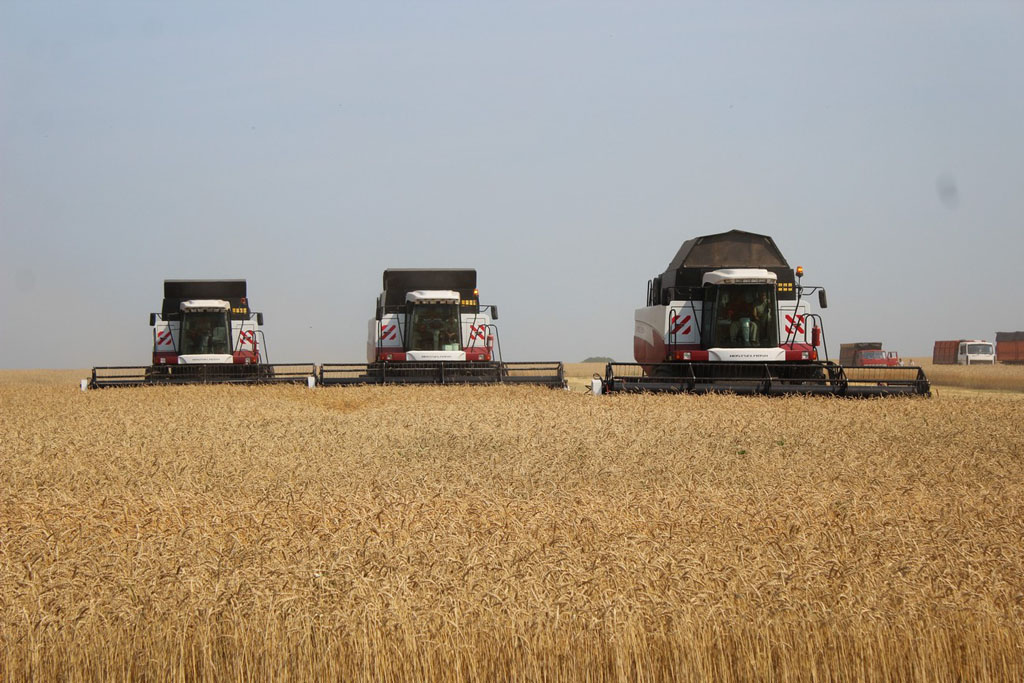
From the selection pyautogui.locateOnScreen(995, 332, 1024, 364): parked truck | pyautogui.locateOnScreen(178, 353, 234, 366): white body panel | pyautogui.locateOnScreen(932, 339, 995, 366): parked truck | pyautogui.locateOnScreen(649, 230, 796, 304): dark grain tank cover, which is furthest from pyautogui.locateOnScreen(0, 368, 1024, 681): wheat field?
pyautogui.locateOnScreen(995, 332, 1024, 364): parked truck

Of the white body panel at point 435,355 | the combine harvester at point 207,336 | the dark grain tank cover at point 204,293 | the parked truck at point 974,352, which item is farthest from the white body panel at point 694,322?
the parked truck at point 974,352

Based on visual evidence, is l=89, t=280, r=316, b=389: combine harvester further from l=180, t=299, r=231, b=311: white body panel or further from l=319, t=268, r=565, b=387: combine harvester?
l=319, t=268, r=565, b=387: combine harvester

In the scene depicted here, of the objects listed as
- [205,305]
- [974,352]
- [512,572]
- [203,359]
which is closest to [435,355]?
[203,359]

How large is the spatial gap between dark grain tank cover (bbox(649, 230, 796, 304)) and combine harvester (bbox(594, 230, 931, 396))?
19 millimetres

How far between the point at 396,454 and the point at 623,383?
8.99 m

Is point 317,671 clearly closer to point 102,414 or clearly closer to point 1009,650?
point 1009,650

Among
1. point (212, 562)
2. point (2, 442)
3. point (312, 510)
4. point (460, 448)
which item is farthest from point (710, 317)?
point (212, 562)

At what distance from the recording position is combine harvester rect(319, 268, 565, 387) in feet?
79.4

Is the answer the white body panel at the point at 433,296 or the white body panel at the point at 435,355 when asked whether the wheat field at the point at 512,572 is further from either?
the white body panel at the point at 433,296

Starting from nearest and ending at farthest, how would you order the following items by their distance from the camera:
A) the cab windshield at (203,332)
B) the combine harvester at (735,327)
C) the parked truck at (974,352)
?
the combine harvester at (735,327)
the cab windshield at (203,332)
the parked truck at (974,352)

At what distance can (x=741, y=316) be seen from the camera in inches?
797

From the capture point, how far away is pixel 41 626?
188 inches

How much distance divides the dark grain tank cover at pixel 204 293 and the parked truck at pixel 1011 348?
158 ft

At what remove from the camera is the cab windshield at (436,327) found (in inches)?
977
